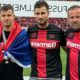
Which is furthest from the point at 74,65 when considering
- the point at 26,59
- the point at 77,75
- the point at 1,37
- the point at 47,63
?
the point at 1,37

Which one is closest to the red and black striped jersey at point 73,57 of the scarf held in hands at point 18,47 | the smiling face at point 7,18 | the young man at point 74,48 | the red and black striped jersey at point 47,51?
the young man at point 74,48

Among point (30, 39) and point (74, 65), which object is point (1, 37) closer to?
point (30, 39)

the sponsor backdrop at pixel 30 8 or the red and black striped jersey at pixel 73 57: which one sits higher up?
the red and black striped jersey at pixel 73 57

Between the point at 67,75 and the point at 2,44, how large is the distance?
92 centimetres

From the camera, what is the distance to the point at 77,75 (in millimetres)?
3949

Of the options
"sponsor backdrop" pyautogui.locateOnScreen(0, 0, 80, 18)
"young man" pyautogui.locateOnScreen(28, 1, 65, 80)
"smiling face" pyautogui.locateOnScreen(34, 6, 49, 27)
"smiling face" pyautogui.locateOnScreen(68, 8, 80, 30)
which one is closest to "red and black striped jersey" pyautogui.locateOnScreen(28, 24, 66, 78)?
"young man" pyautogui.locateOnScreen(28, 1, 65, 80)

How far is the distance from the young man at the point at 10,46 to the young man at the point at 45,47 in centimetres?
20

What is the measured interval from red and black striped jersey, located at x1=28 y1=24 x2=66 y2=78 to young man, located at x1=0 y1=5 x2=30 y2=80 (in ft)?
0.64

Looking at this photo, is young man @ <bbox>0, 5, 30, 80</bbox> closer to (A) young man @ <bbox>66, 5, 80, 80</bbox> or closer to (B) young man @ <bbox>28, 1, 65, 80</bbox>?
(B) young man @ <bbox>28, 1, 65, 80</bbox>

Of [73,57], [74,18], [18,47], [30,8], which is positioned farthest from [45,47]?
[30,8]

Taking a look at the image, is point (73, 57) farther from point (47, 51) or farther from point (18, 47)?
point (18, 47)

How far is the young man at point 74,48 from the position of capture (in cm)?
396

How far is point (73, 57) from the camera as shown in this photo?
13.1ft

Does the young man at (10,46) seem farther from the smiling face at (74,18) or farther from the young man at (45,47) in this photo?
the smiling face at (74,18)
